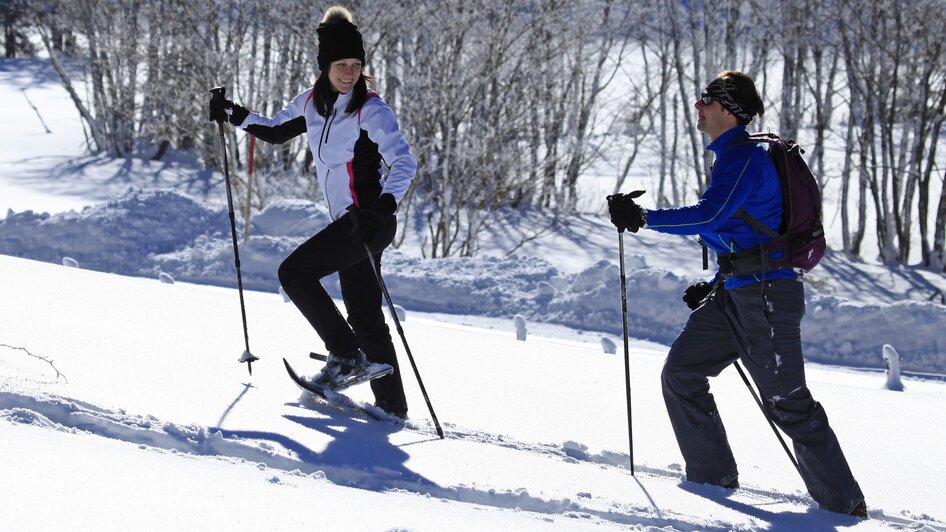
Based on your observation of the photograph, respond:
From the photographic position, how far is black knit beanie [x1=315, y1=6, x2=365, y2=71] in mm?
4000

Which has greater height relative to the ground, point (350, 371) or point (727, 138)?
point (727, 138)

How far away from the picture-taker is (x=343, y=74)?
157 inches

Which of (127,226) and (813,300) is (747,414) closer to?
(813,300)

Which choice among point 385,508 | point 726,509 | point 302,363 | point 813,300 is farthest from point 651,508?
point 813,300

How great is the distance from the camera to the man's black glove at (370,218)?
12.8 ft

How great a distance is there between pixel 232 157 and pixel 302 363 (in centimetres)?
1478

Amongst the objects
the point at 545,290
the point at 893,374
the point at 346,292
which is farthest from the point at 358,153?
the point at 545,290

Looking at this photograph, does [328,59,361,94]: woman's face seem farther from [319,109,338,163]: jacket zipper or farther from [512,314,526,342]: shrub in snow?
[512,314,526,342]: shrub in snow

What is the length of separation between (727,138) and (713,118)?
10cm

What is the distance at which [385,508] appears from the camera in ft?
9.11

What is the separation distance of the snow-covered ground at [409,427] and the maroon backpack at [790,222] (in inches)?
33.7

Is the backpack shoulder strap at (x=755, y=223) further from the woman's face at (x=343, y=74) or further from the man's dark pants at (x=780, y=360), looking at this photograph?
the woman's face at (x=343, y=74)

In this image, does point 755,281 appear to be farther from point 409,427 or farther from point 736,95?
point 409,427

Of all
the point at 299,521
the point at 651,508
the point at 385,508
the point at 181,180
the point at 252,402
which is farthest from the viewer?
the point at 181,180
